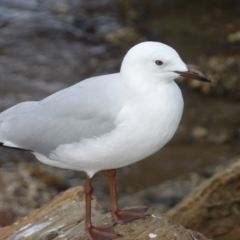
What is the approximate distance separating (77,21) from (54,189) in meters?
5.60

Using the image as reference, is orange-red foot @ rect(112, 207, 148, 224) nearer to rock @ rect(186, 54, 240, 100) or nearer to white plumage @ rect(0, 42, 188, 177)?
white plumage @ rect(0, 42, 188, 177)

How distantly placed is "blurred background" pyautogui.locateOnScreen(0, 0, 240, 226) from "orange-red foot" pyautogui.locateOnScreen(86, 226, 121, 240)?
2.04 m

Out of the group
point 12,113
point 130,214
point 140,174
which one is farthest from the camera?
point 140,174

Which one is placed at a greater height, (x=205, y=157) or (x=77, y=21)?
(x=77, y=21)

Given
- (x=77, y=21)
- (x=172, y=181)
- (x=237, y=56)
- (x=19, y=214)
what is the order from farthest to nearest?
(x=77, y=21) < (x=237, y=56) < (x=172, y=181) < (x=19, y=214)

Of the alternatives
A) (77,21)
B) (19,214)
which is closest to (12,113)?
(19,214)

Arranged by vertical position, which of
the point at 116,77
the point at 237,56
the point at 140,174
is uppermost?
the point at 116,77

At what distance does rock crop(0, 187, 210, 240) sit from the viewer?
4145 millimetres

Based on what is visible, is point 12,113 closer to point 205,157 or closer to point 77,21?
point 205,157

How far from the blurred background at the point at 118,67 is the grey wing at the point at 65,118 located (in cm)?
227

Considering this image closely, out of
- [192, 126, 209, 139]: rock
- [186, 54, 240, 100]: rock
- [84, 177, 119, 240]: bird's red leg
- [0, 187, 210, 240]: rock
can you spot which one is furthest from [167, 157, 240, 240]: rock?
[186, 54, 240, 100]: rock

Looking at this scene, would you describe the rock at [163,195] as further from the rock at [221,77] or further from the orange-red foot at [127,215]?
the rock at [221,77]

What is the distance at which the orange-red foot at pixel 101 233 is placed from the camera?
4121 millimetres

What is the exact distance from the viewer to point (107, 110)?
3.66 metres
